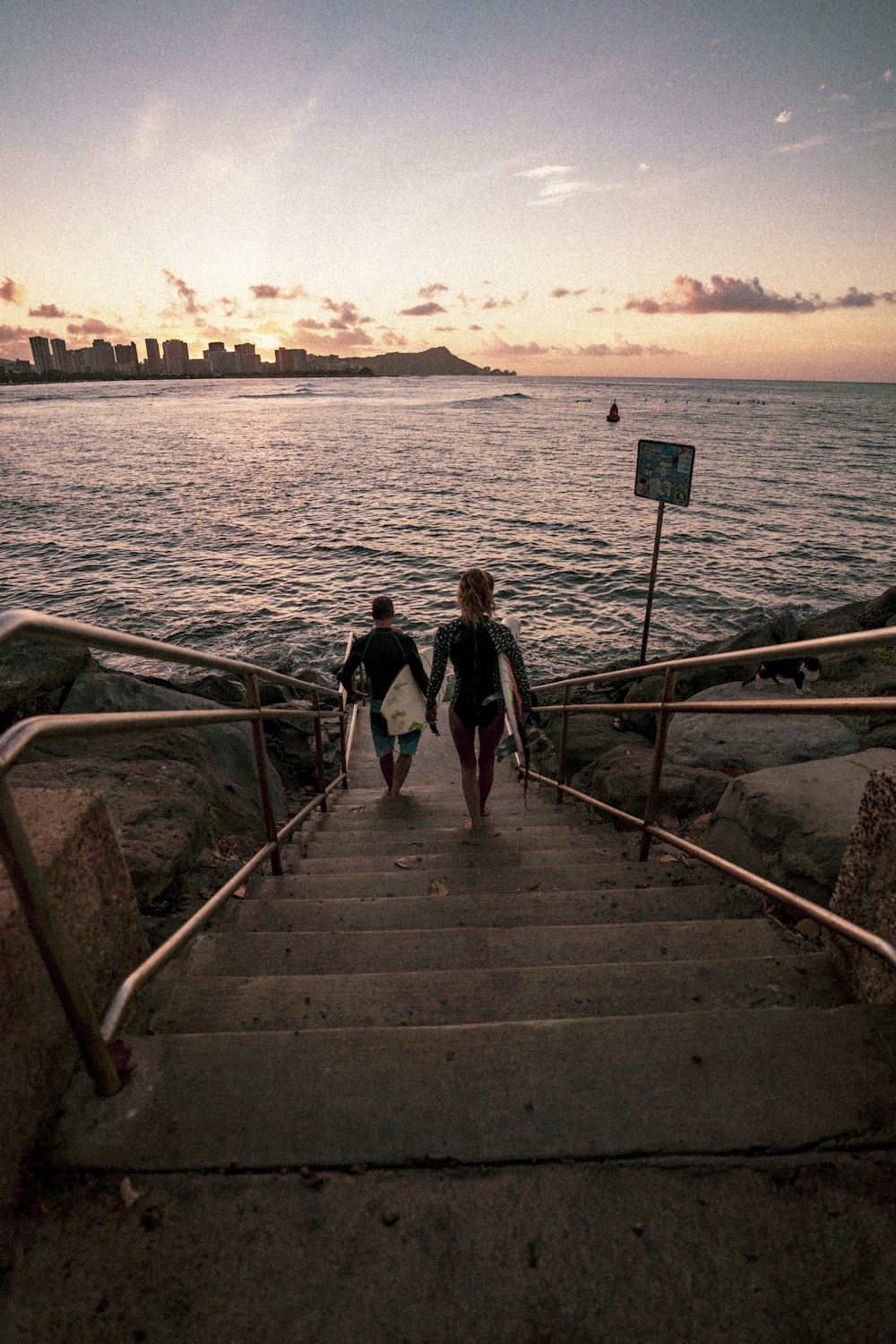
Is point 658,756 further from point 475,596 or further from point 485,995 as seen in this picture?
point 485,995

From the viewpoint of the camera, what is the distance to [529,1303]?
1261 millimetres

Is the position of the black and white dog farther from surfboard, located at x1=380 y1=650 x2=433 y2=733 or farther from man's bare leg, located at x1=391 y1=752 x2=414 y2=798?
surfboard, located at x1=380 y1=650 x2=433 y2=733

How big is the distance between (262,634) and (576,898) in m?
12.9

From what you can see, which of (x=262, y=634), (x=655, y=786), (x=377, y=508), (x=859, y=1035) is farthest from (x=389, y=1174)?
(x=377, y=508)

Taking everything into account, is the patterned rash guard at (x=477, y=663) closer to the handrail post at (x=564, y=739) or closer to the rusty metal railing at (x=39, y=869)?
the handrail post at (x=564, y=739)

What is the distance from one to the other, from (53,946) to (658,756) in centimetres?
289

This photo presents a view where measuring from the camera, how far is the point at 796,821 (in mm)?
3414

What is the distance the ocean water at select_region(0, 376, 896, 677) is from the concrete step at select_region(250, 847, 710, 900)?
31.8 feet

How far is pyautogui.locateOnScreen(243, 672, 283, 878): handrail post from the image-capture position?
324 cm

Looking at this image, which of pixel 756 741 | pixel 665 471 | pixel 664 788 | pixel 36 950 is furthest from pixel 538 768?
pixel 36 950

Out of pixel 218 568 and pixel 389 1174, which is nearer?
pixel 389 1174

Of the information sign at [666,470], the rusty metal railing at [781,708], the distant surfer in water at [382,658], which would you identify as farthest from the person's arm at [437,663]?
the information sign at [666,470]

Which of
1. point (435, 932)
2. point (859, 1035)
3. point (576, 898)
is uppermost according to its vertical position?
point (859, 1035)

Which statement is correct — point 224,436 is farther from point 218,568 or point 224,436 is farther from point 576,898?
point 576,898
